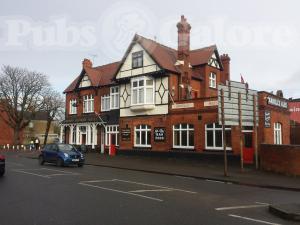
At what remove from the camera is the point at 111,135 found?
3631 cm

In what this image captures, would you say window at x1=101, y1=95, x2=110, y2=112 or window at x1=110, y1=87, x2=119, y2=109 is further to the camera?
window at x1=101, y1=95, x2=110, y2=112

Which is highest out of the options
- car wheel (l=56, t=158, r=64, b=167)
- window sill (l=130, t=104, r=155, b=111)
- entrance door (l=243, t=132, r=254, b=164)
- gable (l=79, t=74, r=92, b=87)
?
gable (l=79, t=74, r=92, b=87)

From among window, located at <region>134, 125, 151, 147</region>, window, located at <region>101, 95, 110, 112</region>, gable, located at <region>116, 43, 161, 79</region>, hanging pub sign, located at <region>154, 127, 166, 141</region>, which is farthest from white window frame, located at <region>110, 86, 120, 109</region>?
hanging pub sign, located at <region>154, 127, 166, 141</region>

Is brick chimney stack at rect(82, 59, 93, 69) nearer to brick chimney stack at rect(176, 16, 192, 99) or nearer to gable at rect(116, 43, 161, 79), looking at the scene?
gable at rect(116, 43, 161, 79)

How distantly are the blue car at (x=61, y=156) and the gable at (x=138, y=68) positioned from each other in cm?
1061

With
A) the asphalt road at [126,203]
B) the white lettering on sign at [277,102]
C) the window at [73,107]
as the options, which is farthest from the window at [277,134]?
the window at [73,107]

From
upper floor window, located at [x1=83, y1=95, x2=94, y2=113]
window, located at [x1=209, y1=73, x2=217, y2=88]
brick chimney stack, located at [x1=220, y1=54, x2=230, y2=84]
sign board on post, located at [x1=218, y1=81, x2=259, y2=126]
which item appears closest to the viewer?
sign board on post, located at [x1=218, y1=81, x2=259, y2=126]

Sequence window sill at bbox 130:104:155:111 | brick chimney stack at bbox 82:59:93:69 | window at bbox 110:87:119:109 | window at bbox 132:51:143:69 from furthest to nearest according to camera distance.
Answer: brick chimney stack at bbox 82:59:93:69 → window at bbox 110:87:119:109 → window at bbox 132:51:143:69 → window sill at bbox 130:104:155:111

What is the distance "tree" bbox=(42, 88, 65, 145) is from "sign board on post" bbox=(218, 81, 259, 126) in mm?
39320

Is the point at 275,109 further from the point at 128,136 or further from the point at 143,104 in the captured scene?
the point at 128,136

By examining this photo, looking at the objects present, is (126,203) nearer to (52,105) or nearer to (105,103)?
(105,103)

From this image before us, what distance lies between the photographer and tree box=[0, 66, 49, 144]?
50522mm

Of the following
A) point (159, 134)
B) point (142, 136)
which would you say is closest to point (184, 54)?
point (159, 134)

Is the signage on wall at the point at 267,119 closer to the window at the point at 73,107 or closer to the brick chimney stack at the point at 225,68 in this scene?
the brick chimney stack at the point at 225,68
